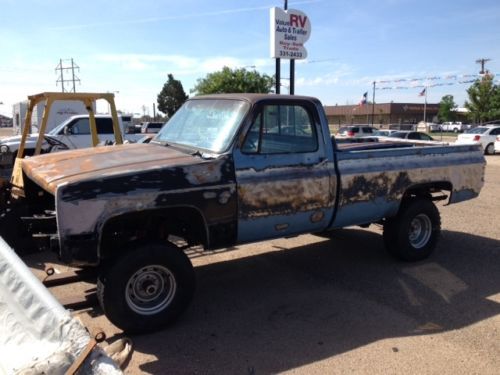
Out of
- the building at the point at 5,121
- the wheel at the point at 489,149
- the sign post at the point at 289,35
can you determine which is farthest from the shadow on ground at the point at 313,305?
the building at the point at 5,121

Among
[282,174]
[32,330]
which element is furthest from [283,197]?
[32,330]

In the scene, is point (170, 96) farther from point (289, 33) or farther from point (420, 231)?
point (420, 231)

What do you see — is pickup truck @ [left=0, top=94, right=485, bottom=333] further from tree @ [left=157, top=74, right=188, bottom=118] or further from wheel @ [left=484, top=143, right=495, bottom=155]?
tree @ [left=157, top=74, right=188, bottom=118]

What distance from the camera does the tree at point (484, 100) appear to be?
49.9 meters

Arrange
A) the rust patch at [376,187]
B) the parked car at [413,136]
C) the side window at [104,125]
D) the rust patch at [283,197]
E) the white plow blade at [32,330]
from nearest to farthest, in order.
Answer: the white plow blade at [32,330], the rust patch at [283,197], the rust patch at [376,187], the side window at [104,125], the parked car at [413,136]

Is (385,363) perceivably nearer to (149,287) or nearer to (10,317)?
(149,287)

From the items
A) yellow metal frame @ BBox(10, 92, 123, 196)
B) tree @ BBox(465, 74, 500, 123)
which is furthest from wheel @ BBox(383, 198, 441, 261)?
tree @ BBox(465, 74, 500, 123)

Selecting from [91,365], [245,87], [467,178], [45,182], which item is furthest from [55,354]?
[245,87]

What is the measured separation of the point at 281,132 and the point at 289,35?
14.2 metres

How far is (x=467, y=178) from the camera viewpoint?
6.36m

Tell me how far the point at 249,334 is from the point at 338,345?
76 cm

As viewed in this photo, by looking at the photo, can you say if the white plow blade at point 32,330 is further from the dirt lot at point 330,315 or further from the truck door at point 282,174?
the truck door at point 282,174

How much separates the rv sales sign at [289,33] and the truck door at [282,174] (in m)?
13.4

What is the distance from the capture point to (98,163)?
4262 millimetres
